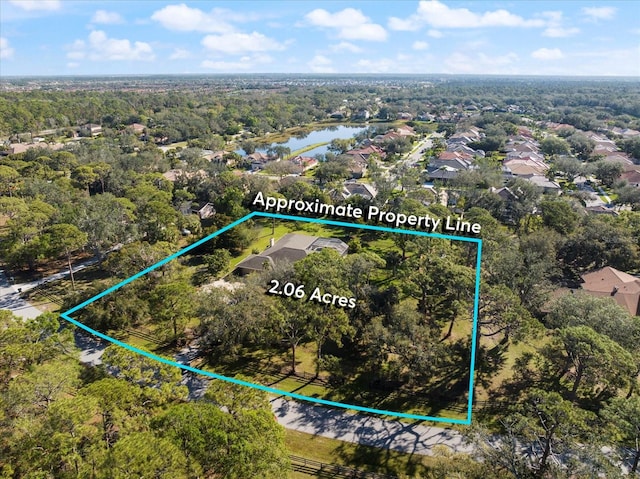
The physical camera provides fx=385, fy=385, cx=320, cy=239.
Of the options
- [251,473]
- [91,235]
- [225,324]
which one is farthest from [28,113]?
[251,473]

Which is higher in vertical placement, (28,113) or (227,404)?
(28,113)

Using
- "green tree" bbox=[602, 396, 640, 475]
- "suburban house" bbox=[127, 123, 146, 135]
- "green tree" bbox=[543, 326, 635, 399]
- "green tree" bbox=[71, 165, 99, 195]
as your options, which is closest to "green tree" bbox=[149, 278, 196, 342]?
"green tree" bbox=[543, 326, 635, 399]

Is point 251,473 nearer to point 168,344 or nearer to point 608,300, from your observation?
point 168,344

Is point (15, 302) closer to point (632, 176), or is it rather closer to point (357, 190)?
point (357, 190)

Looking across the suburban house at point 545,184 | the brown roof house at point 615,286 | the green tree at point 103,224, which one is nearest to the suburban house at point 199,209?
the green tree at point 103,224

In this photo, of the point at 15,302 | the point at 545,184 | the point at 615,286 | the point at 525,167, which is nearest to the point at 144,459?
the point at 15,302

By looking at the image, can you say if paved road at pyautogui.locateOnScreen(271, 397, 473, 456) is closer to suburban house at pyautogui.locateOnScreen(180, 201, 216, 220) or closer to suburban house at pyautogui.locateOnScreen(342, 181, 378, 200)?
suburban house at pyautogui.locateOnScreen(180, 201, 216, 220)

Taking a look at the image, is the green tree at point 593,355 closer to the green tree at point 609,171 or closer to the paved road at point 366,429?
the paved road at point 366,429
